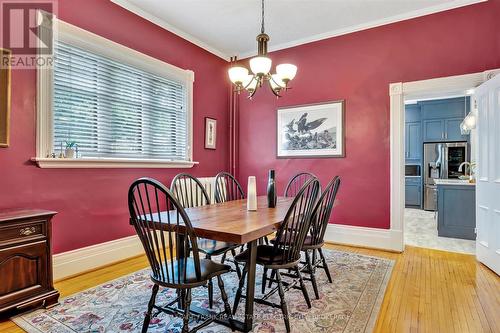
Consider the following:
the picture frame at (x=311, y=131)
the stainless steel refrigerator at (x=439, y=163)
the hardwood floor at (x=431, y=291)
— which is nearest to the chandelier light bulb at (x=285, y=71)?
the picture frame at (x=311, y=131)

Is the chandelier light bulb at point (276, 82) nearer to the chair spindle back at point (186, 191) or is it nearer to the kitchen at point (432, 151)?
the chair spindle back at point (186, 191)

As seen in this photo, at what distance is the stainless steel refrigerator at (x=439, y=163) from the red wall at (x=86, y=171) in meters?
5.75

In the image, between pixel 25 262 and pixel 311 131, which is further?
pixel 311 131

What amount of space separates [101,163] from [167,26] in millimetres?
2045

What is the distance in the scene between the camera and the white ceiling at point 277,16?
11.0 ft

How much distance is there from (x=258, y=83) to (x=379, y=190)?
7.49ft

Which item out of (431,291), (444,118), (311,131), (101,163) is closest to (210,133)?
(311,131)

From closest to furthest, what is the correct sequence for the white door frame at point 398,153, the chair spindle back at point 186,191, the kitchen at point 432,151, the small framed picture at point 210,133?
the chair spindle back at point 186,191, the white door frame at point 398,153, the small framed picture at point 210,133, the kitchen at point 432,151

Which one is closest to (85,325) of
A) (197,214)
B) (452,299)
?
(197,214)

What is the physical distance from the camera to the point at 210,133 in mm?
4645

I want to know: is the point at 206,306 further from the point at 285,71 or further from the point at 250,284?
the point at 285,71

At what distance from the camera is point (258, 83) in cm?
267

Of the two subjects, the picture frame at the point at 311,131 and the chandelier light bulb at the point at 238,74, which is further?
the picture frame at the point at 311,131

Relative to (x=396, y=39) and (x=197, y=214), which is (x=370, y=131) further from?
(x=197, y=214)
